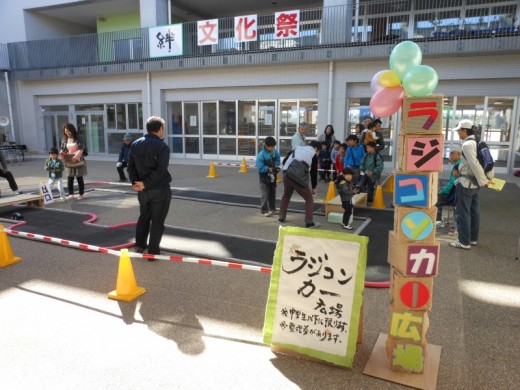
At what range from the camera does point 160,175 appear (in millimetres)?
5234

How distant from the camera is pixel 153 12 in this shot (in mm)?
17344

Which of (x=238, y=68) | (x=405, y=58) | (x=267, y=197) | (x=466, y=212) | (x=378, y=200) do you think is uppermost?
(x=238, y=68)

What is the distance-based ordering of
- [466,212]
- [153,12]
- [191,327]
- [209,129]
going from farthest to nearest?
[209,129] → [153,12] → [466,212] → [191,327]

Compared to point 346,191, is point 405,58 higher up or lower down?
higher up

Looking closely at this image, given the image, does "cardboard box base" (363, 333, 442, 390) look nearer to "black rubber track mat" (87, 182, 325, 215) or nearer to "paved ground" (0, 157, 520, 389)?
"paved ground" (0, 157, 520, 389)

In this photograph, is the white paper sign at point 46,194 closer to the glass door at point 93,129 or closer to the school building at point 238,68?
the school building at point 238,68

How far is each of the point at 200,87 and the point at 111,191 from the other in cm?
793

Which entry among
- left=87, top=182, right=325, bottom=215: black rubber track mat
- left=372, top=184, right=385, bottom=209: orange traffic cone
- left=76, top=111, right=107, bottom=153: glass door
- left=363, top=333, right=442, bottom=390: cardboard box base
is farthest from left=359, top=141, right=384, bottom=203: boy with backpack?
left=76, top=111, right=107, bottom=153: glass door

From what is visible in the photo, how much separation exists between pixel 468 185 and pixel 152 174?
4.61 meters

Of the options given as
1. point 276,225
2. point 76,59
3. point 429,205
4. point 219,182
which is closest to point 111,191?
point 219,182

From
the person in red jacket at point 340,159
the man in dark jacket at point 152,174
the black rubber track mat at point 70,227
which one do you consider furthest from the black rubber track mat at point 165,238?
the person in red jacket at point 340,159

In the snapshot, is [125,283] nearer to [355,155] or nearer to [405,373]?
[405,373]

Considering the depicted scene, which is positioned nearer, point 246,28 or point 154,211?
point 154,211

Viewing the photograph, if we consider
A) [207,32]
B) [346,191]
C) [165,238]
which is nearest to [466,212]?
[346,191]
